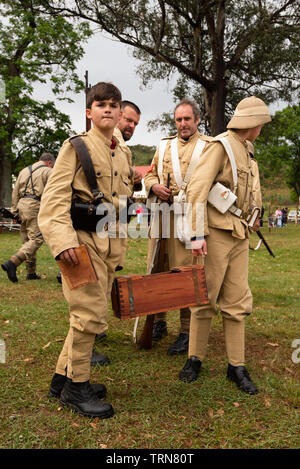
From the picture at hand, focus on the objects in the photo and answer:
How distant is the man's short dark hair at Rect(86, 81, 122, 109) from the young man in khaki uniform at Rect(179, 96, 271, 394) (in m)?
0.90

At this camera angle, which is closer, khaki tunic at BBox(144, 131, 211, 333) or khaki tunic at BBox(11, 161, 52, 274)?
khaki tunic at BBox(144, 131, 211, 333)

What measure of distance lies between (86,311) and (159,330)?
2.11 metres

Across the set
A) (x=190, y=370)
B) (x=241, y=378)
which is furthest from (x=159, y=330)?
(x=241, y=378)

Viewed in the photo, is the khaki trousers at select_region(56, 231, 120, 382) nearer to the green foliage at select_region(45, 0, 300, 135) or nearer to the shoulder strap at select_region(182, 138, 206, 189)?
the shoulder strap at select_region(182, 138, 206, 189)

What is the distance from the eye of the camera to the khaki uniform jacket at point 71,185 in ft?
9.79

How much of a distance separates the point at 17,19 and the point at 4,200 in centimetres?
1000

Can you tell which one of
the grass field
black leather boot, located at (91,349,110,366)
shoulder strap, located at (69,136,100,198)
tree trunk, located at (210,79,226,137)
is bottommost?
the grass field

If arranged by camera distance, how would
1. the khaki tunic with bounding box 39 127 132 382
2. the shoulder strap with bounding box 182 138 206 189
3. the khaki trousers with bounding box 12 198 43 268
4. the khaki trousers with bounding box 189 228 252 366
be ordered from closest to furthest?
1. the khaki tunic with bounding box 39 127 132 382
2. the khaki trousers with bounding box 189 228 252 366
3. the shoulder strap with bounding box 182 138 206 189
4. the khaki trousers with bounding box 12 198 43 268

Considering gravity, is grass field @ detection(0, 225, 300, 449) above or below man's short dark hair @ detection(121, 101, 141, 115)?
below

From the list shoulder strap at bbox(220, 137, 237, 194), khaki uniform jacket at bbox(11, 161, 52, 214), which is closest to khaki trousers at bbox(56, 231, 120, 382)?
shoulder strap at bbox(220, 137, 237, 194)

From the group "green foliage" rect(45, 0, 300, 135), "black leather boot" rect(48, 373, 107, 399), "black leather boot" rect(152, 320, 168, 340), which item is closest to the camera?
"black leather boot" rect(48, 373, 107, 399)

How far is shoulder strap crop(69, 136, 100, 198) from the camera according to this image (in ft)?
10.2

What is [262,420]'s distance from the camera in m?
3.18

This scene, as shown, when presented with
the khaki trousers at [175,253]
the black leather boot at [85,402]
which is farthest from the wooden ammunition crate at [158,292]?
the khaki trousers at [175,253]
